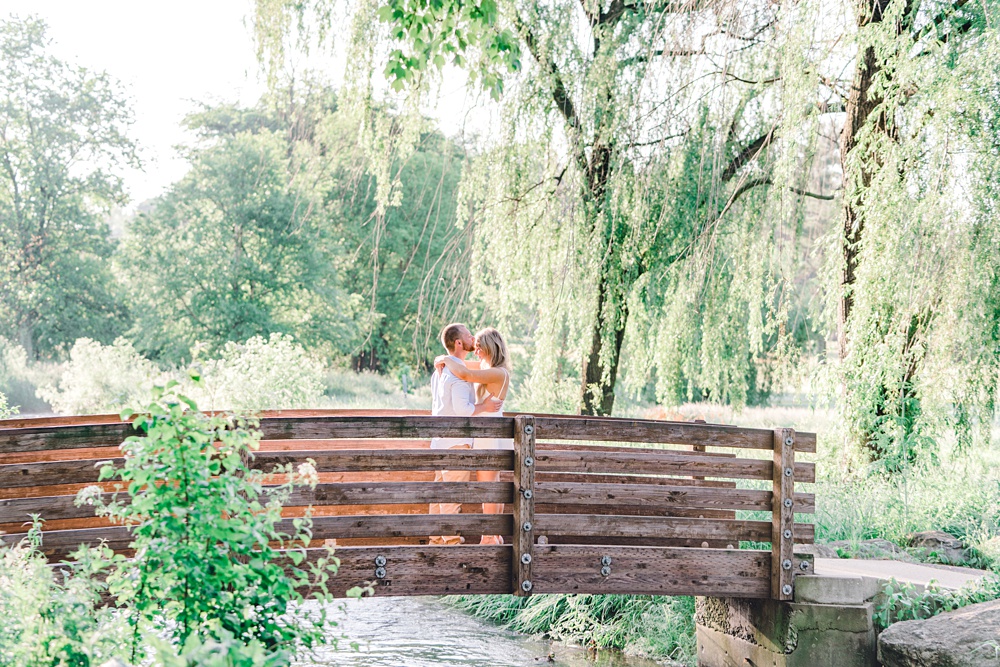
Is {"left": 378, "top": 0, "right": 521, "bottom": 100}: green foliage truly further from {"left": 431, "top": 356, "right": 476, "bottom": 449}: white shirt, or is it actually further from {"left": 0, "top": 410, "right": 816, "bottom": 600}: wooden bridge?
{"left": 0, "top": 410, "right": 816, "bottom": 600}: wooden bridge

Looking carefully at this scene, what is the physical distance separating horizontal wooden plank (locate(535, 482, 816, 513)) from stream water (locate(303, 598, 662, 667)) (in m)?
1.94

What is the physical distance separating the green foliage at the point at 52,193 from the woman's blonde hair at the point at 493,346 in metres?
26.0

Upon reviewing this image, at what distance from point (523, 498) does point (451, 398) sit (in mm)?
1160

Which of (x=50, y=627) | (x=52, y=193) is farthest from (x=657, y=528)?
(x=52, y=193)

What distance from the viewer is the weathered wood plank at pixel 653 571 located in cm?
592

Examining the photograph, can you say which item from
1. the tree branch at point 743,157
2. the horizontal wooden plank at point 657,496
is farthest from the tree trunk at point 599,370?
the horizontal wooden plank at point 657,496

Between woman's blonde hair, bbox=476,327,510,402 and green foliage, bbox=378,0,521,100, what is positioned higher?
green foliage, bbox=378,0,521,100

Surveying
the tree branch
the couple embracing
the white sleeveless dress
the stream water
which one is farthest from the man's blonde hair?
the tree branch

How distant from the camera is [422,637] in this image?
317 inches

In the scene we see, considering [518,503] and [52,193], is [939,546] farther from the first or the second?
[52,193]

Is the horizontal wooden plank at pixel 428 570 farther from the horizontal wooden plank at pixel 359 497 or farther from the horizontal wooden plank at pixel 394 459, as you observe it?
the horizontal wooden plank at pixel 394 459

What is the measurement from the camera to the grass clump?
7742 millimetres

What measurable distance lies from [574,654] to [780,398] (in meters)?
24.4

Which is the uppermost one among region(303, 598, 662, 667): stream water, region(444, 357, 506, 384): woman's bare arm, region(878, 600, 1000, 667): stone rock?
region(444, 357, 506, 384): woman's bare arm
